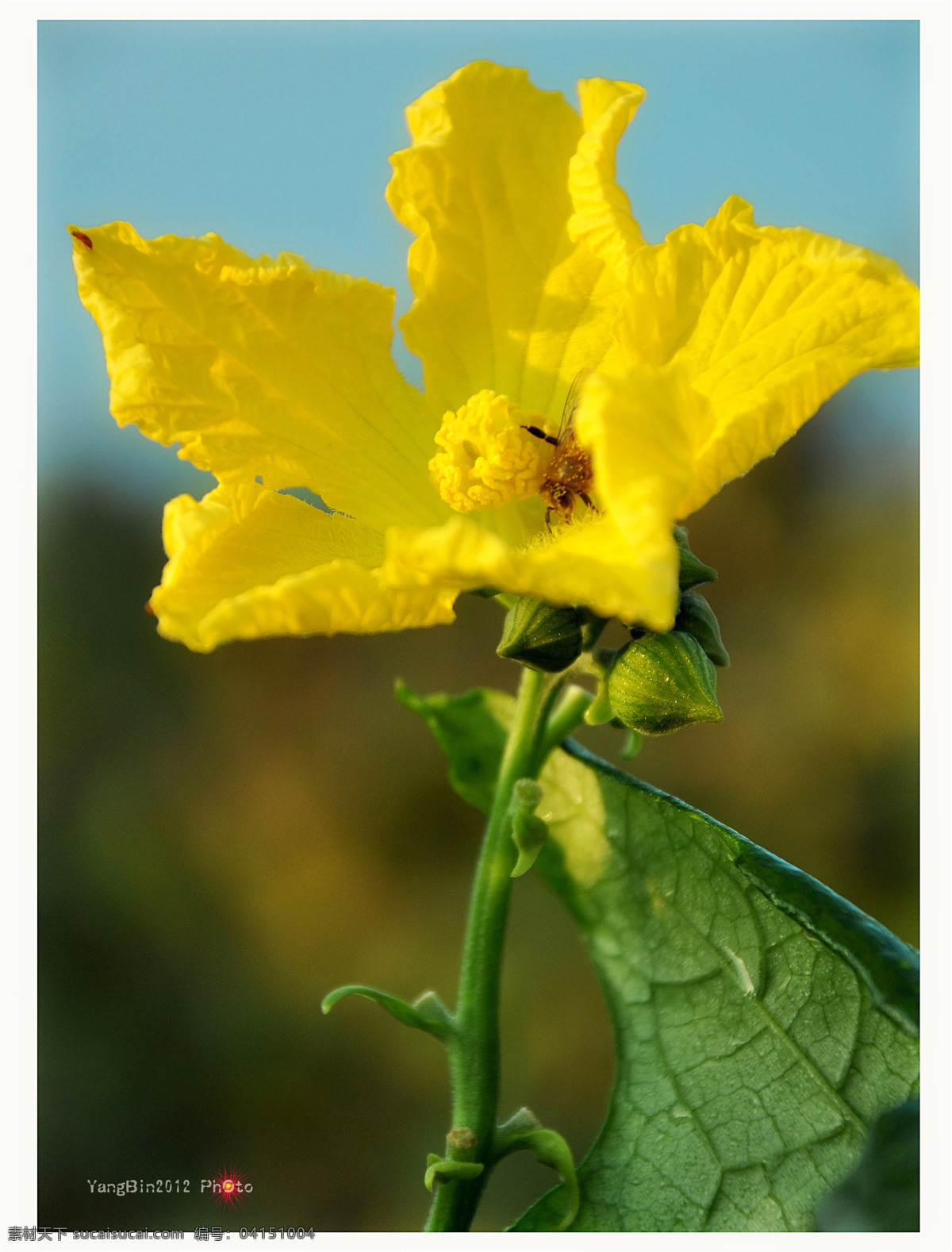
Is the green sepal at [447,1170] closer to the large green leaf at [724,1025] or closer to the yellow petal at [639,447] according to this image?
the large green leaf at [724,1025]

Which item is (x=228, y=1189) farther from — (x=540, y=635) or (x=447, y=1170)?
(x=540, y=635)

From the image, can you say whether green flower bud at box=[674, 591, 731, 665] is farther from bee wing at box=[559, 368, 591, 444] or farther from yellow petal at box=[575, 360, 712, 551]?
bee wing at box=[559, 368, 591, 444]

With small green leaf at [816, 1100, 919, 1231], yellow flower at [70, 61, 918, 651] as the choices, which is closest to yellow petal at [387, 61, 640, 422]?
yellow flower at [70, 61, 918, 651]

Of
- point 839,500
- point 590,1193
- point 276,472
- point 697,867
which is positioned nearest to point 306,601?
point 276,472

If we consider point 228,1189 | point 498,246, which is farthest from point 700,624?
point 228,1189

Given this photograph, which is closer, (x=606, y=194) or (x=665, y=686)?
(x=665, y=686)
